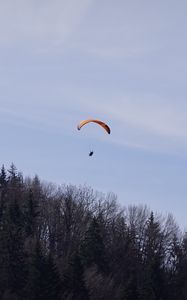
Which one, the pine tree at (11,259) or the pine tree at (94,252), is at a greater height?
the pine tree at (94,252)

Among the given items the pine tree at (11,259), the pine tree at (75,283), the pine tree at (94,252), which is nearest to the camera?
the pine tree at (11,259)

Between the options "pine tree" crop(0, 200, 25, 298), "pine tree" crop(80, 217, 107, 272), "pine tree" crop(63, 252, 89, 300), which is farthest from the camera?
"pine tree" crop(80, 217, 107, 272)

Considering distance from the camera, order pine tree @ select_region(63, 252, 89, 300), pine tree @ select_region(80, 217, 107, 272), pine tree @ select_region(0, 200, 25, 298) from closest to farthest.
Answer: pine tree @ select_region(0, 200, 25, 298)
pine tree @ select_region(63, 252, 89, 300)
pine tree @ select_region(80, 217, 107, 272)

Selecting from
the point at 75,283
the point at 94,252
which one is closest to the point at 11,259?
the point at 75,283

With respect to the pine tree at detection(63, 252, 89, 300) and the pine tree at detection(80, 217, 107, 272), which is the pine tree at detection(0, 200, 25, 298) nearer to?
the pine tree at detection(63, 252, 89, 300)

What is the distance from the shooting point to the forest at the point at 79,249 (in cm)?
5275

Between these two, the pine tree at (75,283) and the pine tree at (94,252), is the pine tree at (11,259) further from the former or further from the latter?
the pine tree at (94,252)

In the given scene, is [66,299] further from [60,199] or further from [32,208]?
[60,199]

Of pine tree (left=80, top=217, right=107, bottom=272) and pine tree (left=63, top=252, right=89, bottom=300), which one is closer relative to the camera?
pine tree (left=63, top=252, right=89, bottom=300)

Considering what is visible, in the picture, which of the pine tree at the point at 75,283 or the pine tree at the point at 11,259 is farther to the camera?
the pine tree at the point at 75,283

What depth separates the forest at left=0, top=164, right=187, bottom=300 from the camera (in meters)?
52.8

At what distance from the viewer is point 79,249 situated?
6625 centimetres

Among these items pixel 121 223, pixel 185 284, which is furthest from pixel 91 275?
pixel 121 223

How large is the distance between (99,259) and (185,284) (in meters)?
16.1
